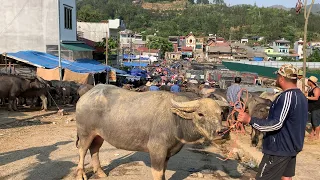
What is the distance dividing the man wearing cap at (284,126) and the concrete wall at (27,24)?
21426 mm

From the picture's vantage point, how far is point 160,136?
17.4ft

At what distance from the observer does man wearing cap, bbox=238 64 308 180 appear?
3732 mm

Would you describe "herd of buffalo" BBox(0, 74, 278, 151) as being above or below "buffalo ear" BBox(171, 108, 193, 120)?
below

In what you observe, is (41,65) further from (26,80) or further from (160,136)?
(160,136)

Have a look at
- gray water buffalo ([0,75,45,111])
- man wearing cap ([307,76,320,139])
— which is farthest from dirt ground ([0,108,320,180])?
gray water buffalo ([0,75,45,111])

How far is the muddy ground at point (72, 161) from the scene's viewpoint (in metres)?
6.72

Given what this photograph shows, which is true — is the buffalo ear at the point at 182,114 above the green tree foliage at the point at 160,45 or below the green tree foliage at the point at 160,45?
below

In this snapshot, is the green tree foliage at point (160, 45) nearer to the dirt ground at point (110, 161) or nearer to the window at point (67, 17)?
the window at point (67, 17)

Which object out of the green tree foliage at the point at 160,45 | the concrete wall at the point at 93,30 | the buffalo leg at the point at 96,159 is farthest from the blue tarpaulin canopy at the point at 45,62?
the green tree foliage at the point at 160,45

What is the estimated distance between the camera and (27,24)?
22656mm

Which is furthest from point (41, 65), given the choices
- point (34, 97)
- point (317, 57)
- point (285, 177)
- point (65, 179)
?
point (317, 57)

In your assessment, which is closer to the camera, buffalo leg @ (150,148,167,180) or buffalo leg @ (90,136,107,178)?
buffalo leg @ (150,148,167,180)

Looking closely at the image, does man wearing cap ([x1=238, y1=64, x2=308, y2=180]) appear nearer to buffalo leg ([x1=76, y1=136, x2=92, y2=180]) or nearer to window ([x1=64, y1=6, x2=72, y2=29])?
buffalo leg ([x1=76, y1=136, x2=92, y2=180])

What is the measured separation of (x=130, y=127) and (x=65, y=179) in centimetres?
192
